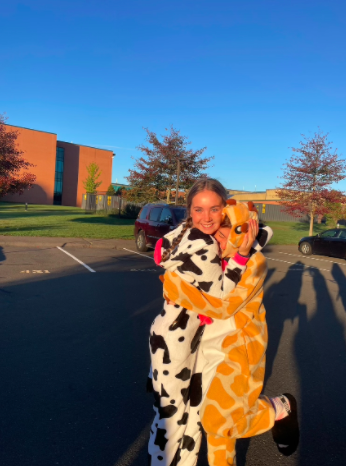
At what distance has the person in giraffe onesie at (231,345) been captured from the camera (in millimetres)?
1927

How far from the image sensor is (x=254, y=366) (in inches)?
80.5

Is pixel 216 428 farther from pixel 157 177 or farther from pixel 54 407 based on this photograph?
pixel 157 177

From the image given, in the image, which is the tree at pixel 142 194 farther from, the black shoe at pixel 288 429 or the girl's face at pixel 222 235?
the girl's face at pixel 222 235

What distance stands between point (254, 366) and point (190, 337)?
340 millimetres

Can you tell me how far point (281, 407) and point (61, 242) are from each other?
13.7 m

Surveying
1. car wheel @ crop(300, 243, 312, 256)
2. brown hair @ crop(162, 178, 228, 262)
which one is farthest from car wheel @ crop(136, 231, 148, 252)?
brown hair @ crop(162, 178, 228, 262)

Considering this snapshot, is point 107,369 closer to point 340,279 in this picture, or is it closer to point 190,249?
point 190,249

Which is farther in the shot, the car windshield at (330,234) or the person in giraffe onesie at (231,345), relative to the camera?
the car windshield at (330,234)

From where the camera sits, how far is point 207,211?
2.11 m

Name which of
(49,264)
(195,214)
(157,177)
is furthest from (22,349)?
(157,177)

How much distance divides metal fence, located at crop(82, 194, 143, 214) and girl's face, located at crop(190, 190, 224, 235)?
27693mm

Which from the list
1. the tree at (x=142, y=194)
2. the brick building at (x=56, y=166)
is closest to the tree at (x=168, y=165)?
the tree at (x=142, y=194)

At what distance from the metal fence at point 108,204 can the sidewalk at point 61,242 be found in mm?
13897

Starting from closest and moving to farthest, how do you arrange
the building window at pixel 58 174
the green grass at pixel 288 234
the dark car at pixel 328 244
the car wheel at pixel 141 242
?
the car wheel at pixel 141 242, the dark car at pixel 328 244, the green grass at pixel 288 234, the building window at pixel 58 174
